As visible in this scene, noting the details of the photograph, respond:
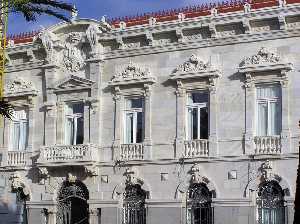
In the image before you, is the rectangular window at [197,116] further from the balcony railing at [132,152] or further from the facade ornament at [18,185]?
the facade ornament at [18,185]

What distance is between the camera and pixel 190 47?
28000 mm

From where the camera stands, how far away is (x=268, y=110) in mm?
26438

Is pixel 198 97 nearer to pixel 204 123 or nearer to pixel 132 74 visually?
pixel 204 123

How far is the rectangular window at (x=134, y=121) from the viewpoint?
2883 centimetres

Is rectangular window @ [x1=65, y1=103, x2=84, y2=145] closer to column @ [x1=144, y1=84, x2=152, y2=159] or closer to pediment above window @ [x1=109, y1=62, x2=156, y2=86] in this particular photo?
pediment above window @ [x1=109, y1=62, x2=156, y2=86]

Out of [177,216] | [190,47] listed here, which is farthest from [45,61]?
[177,216]

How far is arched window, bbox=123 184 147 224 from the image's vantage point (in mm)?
28281

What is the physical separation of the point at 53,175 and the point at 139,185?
3992 millimetres

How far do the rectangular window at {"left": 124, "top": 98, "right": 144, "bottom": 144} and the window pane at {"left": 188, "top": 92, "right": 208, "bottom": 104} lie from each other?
6.91 feet

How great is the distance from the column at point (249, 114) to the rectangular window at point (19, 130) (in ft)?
33.4

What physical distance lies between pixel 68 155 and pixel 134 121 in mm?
2997

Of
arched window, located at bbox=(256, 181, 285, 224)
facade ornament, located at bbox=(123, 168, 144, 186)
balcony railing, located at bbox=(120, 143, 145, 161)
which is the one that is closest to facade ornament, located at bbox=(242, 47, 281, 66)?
arched window, located at bbox=(256, 181, 285, 224)

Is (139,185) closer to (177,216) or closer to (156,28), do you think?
(177,216)

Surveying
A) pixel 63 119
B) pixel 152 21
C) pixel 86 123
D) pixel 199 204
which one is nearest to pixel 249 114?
pixel 199 204
